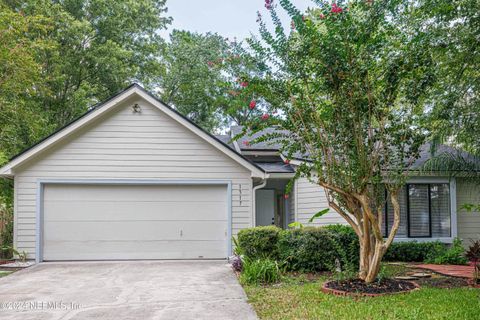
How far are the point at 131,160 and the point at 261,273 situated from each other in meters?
5.35

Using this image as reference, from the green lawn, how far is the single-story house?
4768 millimetres

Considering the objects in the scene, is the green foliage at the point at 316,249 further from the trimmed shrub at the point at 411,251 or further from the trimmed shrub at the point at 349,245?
the trimmed shrub at the point at 411,251

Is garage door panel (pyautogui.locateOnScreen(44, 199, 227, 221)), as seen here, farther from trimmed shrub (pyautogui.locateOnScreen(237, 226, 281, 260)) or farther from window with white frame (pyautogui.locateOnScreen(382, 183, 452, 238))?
window with white frame (pyautogui.locateOnScreen(382, 183, 452, 238))

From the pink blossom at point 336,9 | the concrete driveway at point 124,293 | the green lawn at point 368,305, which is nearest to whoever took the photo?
the green lawn at point 368,305

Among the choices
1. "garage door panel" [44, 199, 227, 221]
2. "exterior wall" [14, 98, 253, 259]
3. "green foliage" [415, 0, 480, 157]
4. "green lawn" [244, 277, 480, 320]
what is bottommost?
"green lawn" [244, 277, 480, 320]

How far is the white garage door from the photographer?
35.2ft

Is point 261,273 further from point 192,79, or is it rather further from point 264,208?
point 192,79

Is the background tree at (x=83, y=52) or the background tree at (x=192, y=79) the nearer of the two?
the background tree at (x=83, y=52)

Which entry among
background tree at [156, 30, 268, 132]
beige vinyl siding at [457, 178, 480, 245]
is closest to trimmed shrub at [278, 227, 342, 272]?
beige vinyl siding at [457, 178, 480, 245]

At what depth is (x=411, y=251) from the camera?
10500mm

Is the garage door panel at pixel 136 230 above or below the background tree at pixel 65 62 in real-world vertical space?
below

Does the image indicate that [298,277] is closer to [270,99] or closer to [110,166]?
[270,99]

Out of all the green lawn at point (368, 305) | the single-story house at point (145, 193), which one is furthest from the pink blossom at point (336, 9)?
the single-story house at point (145, 193)

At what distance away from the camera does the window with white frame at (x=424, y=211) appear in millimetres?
11180
